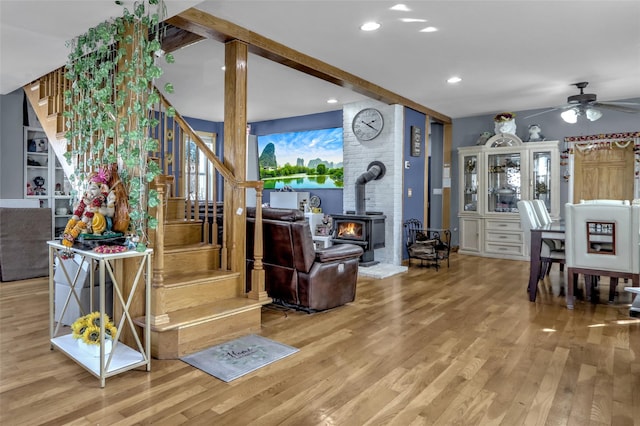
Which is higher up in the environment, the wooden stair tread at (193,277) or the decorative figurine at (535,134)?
the decorative figurine at (535,134)

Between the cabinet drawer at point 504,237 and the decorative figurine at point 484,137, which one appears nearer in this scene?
the cabinet drawer at point 504,237

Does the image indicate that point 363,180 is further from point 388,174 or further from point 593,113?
point 593,113

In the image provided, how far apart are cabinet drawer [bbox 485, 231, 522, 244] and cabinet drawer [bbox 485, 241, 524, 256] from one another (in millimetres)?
70

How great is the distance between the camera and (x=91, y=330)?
2564mm

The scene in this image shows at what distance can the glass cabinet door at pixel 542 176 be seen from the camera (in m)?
6.78

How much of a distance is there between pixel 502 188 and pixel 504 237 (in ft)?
2.85

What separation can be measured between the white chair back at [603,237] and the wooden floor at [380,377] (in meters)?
0.50

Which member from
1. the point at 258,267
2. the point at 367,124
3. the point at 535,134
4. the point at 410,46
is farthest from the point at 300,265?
the point at 535,134

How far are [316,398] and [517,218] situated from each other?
5853 millimetres

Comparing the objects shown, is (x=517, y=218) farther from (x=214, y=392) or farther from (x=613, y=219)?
(x=214, y=392)

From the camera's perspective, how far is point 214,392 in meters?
2.27

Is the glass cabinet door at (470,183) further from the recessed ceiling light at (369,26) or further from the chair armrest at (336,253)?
the recessed ceiling light at (369,26)

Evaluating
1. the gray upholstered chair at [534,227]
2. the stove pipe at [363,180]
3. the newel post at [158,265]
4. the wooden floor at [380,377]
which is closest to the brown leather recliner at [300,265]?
the wooden floor at [380,377]

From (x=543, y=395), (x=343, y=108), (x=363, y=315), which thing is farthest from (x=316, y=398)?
(x=343, y=108)
